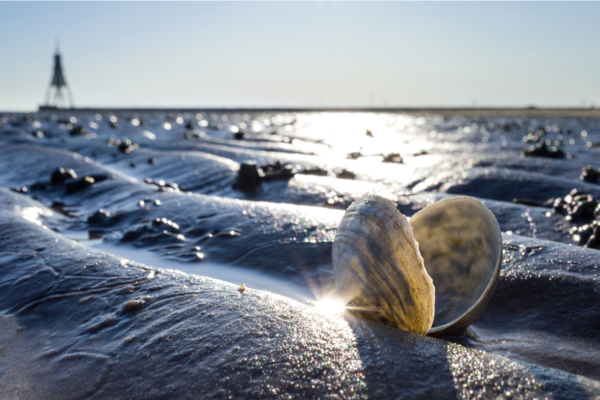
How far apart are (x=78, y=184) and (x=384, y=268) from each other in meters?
5.84

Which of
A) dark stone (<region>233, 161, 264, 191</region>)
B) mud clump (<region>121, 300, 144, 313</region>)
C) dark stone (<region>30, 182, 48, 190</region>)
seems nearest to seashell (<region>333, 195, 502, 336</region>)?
mud clump (<region>121, 300, 144, 313</region>)

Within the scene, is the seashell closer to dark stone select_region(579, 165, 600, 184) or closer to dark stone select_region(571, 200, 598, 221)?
dark stone select_region(571, 200, 598, 221)

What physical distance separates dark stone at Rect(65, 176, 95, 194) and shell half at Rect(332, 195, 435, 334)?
5.44m

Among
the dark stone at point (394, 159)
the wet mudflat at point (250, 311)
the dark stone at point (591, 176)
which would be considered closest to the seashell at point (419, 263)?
the wet mudflat at point (250, 311)

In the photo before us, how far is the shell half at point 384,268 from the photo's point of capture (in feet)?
6.28

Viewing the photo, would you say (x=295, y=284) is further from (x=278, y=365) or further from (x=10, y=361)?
(x=10, y=361)

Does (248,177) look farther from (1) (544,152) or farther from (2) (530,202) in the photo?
(1) (544,152)

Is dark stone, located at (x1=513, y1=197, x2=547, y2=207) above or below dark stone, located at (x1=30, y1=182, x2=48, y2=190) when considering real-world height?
above

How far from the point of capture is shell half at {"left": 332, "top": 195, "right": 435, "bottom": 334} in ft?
6.28

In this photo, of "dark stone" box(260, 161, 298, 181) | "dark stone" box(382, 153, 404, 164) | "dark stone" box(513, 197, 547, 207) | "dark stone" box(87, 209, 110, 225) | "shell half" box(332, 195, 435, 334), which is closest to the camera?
"shell half" box(332, 195, 435, 334)

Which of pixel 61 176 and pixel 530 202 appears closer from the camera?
pixel 530 202

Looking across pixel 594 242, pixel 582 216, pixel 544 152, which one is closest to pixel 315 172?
pixel 582 216

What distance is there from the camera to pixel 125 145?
10.2 metres

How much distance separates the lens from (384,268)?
6.52ft
